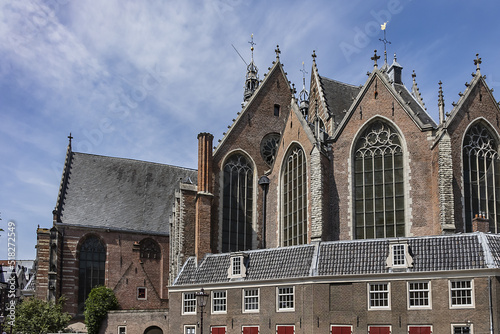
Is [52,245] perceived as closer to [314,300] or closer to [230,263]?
[230,263]

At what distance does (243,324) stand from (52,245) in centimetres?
2189

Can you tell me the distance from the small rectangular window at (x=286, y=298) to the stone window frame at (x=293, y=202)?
548 cm

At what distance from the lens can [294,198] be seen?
37844 mm

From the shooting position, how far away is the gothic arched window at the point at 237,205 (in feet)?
132

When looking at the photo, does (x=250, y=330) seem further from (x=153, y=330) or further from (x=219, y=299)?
(x=153, y=330)

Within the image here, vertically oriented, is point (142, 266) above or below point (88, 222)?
below

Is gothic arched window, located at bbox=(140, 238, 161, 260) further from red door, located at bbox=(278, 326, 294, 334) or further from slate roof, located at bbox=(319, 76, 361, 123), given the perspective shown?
red door, located at bbox=(278, 326, 294, 334)

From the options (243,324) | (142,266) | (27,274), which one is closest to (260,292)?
(243,324)

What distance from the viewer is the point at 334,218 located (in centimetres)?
3475

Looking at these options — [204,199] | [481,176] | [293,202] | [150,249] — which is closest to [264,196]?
[293,202]

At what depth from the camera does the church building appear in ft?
101

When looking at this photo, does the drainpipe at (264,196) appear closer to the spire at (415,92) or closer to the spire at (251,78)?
the spire at (415,92)

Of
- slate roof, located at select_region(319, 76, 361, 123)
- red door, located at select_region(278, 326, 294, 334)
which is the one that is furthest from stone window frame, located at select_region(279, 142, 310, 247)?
red door, located at select_region(278, 326, 294, 334)

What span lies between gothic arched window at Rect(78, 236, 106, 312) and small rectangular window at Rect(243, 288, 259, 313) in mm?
20568
